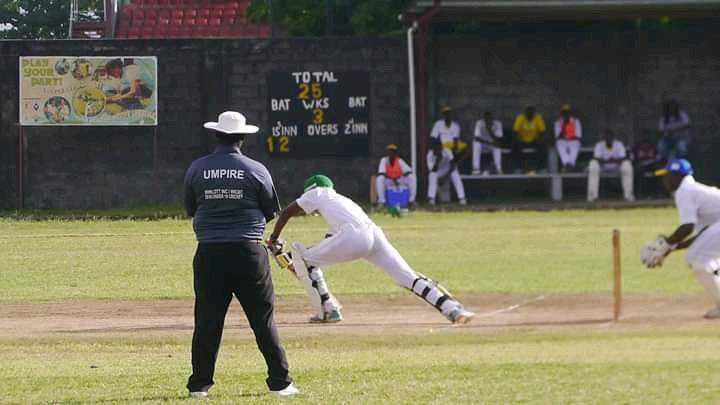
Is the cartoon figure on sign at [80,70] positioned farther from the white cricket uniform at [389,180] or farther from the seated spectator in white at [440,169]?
the seated spectator in white at [440,169]

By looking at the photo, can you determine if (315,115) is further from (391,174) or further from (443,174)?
(443,174)

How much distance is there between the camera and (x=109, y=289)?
64.1ft

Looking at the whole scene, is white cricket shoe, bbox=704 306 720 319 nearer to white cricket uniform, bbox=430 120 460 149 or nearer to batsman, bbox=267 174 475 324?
batsman, bbox=267 174 475 324

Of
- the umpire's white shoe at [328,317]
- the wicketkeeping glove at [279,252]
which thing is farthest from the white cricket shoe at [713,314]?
the wicketkeeping glove at [279,252]

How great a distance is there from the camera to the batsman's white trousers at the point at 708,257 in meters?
14.6

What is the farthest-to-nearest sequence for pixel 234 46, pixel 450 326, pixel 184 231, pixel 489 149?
pixel 489 149 < pixel 234 46 < pixel 184 231 < pixel 450 326

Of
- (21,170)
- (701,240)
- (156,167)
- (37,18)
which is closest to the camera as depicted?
(701,240)

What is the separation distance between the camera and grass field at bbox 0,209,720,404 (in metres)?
11.7

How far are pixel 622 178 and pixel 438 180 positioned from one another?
140 inches

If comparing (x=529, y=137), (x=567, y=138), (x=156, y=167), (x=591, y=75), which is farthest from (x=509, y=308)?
(x=591, y=75)

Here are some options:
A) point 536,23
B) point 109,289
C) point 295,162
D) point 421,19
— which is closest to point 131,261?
point 109,289

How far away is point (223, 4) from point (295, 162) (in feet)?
10.1

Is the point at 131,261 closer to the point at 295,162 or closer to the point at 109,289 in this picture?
the point at 109,289

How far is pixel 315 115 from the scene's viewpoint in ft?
88.4
